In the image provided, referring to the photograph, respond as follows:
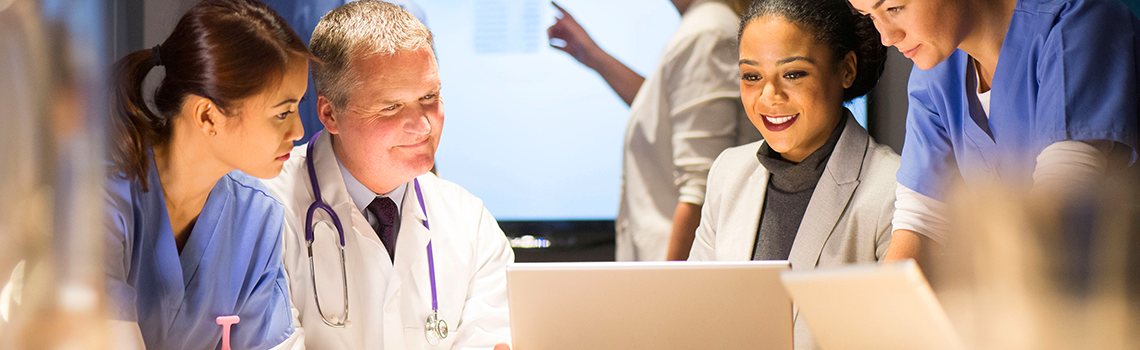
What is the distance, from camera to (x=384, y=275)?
1.77 metres

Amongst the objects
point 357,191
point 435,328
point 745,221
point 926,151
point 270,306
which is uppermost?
point 926,151

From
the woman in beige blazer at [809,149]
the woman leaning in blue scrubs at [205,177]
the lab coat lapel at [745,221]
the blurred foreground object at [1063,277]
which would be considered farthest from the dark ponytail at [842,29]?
the woman leaning in blue scrubs at [205,177]

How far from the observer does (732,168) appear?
1.94m

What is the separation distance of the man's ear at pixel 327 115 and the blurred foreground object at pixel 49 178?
98cm

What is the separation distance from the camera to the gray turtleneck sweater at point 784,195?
70.1 inches

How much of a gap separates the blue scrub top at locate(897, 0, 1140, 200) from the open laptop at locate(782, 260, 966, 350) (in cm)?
63

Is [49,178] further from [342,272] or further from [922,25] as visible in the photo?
[922,25]

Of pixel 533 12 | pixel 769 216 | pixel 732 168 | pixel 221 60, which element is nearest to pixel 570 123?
pixel 533 12

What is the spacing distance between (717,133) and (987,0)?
0.74m

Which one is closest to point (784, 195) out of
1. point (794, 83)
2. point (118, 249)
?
point (794, 83)

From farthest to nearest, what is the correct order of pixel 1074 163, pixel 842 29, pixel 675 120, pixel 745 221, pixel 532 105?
pixel 532 105 → pixel 675 120 → pixel 745 221 → pixel 842 29 → pixel 1074 163

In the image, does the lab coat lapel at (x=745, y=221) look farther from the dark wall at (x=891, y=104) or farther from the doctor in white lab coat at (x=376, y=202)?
the doctor in white lab coat at (x=376, y=202)

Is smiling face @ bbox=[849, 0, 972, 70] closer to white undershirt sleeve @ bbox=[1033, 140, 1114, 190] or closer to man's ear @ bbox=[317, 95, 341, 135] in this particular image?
white undershirt sleeve @ bbox=[1033, 140, 1114, 190]

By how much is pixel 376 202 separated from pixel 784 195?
103cm
